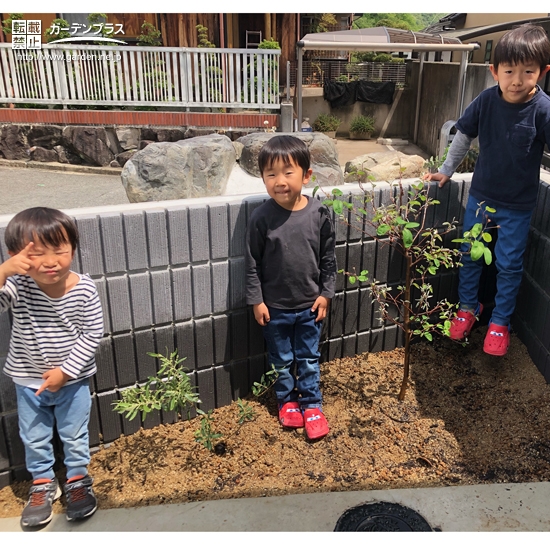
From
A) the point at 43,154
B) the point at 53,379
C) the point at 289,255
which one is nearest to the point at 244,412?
the point at 289,255

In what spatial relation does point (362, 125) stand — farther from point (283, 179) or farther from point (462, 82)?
point (283, 179)

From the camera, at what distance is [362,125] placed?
48.1 feet

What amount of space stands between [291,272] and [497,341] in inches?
49.4

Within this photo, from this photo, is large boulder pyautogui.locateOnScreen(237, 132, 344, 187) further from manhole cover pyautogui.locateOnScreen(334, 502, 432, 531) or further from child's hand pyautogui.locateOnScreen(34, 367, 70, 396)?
manhole cover pyautogui.locateOnScreen(334, 502, 432, 531)

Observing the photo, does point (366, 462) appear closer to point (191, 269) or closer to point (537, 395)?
point (537, 395)

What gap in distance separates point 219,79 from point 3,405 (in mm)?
8592

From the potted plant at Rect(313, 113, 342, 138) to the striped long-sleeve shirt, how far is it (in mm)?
13158

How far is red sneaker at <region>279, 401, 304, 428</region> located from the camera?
9.05 feet

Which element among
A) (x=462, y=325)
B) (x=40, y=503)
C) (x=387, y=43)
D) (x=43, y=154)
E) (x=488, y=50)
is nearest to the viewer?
(x=40, y=503)

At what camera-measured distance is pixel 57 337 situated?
2.13 metres

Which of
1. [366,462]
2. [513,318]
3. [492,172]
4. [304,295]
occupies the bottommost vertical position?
[366,462]

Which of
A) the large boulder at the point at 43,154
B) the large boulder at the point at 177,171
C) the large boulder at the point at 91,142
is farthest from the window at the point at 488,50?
the large boulder at the point at 177,171

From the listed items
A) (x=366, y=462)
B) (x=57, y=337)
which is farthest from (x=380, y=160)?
(x=57, y=337)

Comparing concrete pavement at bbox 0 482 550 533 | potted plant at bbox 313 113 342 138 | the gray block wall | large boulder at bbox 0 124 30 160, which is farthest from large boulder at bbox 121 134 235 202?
potted plant at bbox 313 113 342 138
